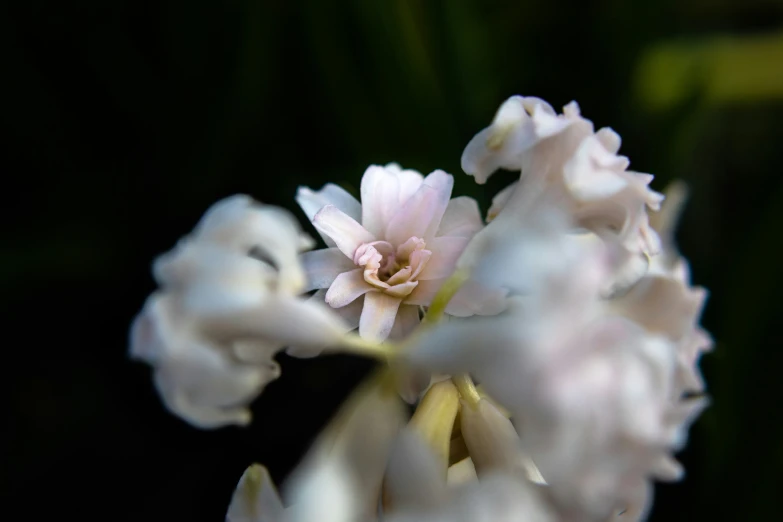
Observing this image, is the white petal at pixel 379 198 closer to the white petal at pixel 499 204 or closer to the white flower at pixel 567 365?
the white petal at pixel 499 204

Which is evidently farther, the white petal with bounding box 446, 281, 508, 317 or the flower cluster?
the white petal with bounding box 446, 281, 508, 317

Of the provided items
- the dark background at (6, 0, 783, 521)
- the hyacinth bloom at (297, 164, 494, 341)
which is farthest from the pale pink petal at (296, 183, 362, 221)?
the dark background at (6, 0, 783, 521)

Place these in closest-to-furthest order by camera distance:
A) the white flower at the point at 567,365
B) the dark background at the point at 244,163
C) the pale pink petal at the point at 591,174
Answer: the white flower at the point at 567,365 < the pale pink petal at the point at 591,174 < the dark background at the point at 244,163

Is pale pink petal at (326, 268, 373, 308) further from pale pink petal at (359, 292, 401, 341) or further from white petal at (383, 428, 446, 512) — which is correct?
white petal at (383, 428, 446, 512)

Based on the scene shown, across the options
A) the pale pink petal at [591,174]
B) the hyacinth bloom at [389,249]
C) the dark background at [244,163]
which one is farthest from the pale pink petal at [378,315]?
the dark background at [244,163]

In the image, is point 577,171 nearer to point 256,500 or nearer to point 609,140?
point 609,140

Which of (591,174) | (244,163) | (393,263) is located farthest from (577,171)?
(244,163)
